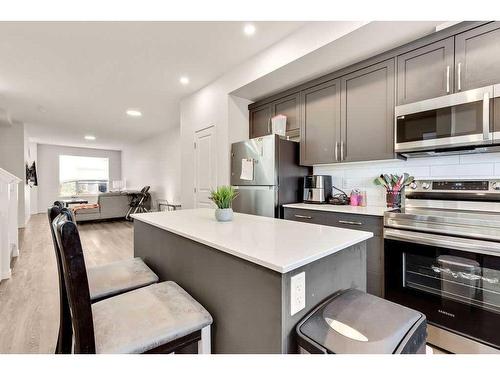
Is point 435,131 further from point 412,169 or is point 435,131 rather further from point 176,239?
point 176,239

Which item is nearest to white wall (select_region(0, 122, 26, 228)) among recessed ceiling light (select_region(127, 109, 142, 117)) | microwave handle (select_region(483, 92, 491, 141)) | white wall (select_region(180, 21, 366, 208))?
recessed ceiling light (select_region(127, 109, 142, 117))

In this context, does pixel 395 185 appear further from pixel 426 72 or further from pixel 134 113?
pixel 134 113

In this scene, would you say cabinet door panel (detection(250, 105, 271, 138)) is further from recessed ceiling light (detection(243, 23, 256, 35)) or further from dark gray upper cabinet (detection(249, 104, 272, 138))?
recessed ceiling light (detection(243, 23, 256, 35))

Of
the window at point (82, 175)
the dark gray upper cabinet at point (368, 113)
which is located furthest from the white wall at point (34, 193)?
the dark gray upper cabinet at point (368, 113)

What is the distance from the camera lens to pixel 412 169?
227 cm

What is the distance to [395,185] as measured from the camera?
2281mm

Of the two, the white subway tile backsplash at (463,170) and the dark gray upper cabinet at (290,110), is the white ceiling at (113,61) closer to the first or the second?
the dark gray upper cabinet at (290,110)

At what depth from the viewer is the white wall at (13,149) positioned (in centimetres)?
564

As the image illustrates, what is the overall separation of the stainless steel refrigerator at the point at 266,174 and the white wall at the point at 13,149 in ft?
19.0

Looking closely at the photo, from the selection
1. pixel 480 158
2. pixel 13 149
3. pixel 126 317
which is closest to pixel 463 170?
pixel 480 158

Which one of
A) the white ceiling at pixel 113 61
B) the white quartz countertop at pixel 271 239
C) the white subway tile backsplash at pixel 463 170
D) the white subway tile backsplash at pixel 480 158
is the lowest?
the white quartz countertop at pixel 271 239

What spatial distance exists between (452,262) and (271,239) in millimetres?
1285
